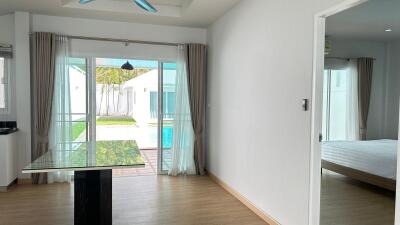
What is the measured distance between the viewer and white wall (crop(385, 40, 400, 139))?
21.8 ft

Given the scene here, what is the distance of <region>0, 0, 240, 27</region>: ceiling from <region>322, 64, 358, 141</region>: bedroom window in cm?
341

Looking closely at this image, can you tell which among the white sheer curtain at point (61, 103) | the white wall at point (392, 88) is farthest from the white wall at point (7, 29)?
the white wall at point (392, 88)

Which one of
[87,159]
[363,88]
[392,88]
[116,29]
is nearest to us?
[87,159]

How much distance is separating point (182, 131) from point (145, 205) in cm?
184

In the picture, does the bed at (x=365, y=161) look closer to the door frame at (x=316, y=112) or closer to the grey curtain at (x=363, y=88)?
the grey curtain at (x=363, y=88)

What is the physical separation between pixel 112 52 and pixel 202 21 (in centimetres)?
161

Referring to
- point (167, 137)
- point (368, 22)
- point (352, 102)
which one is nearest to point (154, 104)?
point (167, 137)

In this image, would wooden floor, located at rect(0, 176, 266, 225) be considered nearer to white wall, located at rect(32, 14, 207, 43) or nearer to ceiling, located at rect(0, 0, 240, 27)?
white wall, located at rect(32, 14, 207, 43)

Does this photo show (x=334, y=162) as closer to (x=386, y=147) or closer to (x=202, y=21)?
(x=386, y=147)

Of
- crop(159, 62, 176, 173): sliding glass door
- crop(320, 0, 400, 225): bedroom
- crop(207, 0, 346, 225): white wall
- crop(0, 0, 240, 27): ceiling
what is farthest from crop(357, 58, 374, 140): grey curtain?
crop(159, 62, 176, 173): sliding glass door

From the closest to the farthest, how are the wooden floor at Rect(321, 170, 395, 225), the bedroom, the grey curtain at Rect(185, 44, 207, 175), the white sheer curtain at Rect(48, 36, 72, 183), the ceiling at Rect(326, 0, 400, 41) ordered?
the wooden floor at Rect(321, 170, 395, 225)
the bedroom
the ceiling at Rect(326, 0, 400, 41)
the white sheer curtain at Rect(48, 36, 72, 183)
the grey curtain at Rect(185, 44, 207, 175)

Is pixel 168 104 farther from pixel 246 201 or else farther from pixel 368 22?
pixel 368 22

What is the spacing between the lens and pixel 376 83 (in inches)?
268

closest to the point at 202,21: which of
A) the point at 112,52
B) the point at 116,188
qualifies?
the point at 112,52
